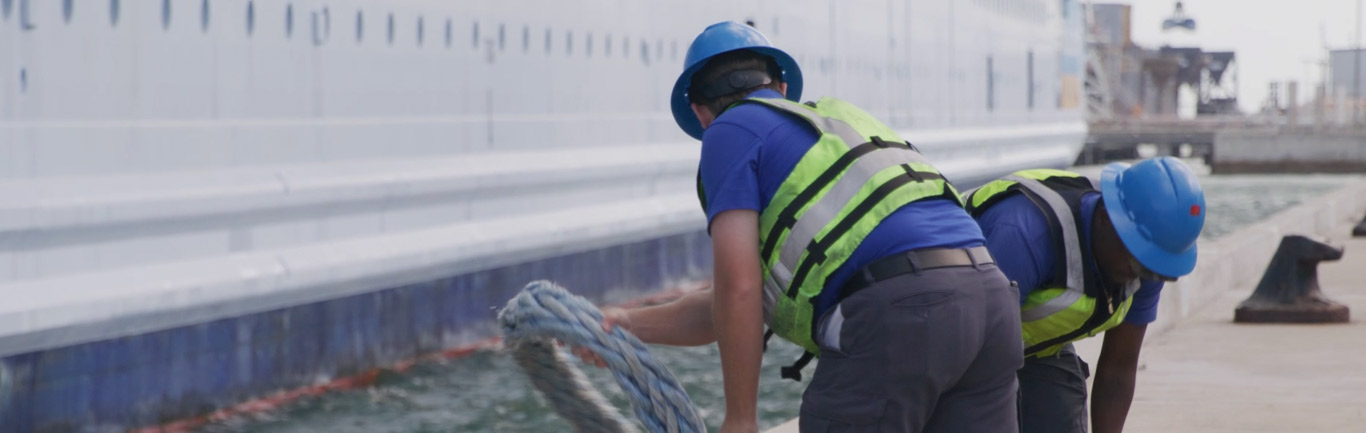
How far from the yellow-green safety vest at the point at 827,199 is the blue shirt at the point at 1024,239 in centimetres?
58

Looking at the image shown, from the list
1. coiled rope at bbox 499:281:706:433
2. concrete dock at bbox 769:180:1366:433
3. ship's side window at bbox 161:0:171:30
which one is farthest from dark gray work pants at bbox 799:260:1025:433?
ship's side window at bbox 161:0:171:30

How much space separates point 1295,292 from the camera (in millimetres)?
9688

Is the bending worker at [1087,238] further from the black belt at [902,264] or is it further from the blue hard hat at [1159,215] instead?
the black belt at [902,264]

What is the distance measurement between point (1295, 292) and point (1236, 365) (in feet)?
6.73

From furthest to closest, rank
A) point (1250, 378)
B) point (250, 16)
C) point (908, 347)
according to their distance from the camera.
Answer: point (250, 16) → point (1250, 378) → point (908, 347)

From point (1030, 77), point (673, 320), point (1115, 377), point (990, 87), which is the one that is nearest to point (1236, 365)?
point (1115, 377)

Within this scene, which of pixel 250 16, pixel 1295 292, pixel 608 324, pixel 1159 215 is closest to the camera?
pixel 608 324

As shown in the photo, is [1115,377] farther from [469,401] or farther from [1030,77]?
[1030,77]

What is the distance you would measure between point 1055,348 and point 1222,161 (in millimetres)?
54008

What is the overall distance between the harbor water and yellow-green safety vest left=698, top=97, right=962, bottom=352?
549cm

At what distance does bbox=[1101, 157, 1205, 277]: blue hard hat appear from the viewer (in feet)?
11.4

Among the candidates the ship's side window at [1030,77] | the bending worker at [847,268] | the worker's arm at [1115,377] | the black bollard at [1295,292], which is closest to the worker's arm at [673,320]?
the bending worker at [847,268]

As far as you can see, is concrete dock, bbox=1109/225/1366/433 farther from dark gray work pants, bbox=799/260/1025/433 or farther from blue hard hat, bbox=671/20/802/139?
blue hard hat, bbox=671/20/802/139

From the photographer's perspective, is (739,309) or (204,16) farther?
(204,16)
